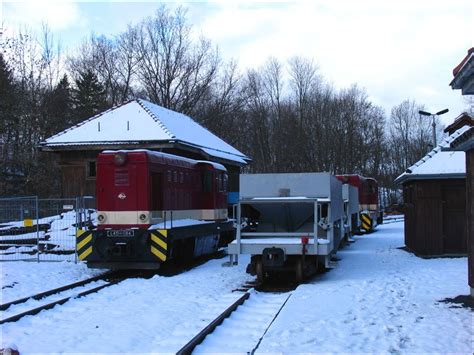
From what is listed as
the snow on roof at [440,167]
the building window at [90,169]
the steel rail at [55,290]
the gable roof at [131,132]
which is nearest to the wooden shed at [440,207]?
the snow on roof at [440,167]

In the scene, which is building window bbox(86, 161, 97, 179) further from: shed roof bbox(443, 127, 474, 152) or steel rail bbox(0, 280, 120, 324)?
shed roof bbox(443, 127, 474, 152)

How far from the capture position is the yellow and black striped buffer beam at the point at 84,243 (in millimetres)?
13922

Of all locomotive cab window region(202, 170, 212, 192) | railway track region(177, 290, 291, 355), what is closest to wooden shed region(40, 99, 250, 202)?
locomotive cab window region(202, 170, 212, 192)

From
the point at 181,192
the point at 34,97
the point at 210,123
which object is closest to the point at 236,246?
the point at 181,192

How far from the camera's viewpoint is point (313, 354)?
631cm

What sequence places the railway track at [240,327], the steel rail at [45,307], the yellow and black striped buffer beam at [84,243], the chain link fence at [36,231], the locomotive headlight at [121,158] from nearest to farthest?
the railway track at [240,327] < the steel rail at [45,307] < the yellow and black striped buffer beam at [84,243] < the locomotive headlight at [121,158] < the chain link fence at [36,231]

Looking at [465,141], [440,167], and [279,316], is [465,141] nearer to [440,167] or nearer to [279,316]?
[279,316]

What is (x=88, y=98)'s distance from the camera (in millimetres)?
49094

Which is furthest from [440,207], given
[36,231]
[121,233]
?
[36,231]

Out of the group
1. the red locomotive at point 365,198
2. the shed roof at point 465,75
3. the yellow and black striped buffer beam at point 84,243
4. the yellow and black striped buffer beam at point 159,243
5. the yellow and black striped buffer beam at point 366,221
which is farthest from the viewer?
the yellow and black striped buffer beam at point 366,221

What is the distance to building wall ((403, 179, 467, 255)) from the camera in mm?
16375

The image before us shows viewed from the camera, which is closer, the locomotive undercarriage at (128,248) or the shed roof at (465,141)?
the shed roof at (465,141)

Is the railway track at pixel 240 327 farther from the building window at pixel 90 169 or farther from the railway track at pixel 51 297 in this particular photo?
the building window at pixel 90 169

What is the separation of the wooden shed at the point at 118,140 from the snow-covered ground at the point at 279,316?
10.9 m
